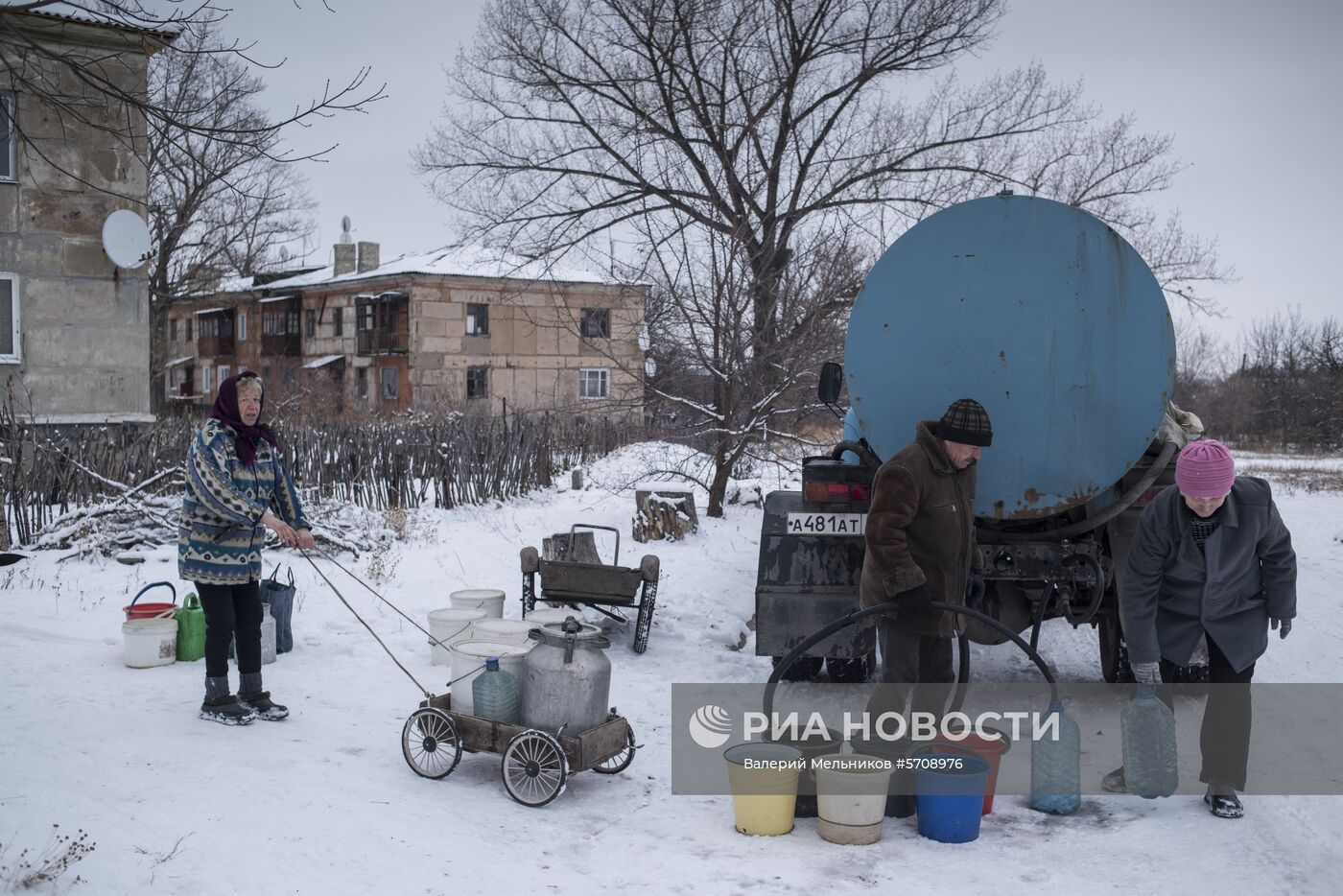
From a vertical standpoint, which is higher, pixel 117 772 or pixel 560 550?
pixel 560 550

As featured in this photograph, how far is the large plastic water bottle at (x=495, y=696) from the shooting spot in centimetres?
548

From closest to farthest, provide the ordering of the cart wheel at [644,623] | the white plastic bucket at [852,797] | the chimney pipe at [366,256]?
the white plastic bucket at [852,797] < the cart wheel at [644,623] < the chimney pipe at [366,256]

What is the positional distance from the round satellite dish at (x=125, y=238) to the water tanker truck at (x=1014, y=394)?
14459 mm

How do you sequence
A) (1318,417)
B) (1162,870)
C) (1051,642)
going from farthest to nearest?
1. (1318,417)
2. (1051,642)
3. (1162,870)

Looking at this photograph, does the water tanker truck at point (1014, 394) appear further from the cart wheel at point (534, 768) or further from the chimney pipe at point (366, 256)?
the chimney pipe at point (366, 256)

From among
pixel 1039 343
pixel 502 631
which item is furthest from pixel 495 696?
pixel 1039 343

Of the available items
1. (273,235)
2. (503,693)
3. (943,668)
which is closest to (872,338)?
(943,668)

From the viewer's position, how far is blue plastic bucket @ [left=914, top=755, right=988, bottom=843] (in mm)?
4668

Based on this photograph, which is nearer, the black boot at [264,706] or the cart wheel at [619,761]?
the cart wheel at [619,761]

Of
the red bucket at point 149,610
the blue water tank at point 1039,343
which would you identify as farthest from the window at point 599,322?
the blue water tank at point 1039,343

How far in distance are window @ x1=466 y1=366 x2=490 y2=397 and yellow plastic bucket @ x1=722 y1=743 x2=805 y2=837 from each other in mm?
39820

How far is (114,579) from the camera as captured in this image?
9727mm

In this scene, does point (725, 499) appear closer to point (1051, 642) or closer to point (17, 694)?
point (1051, 642)

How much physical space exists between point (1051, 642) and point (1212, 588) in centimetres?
440
